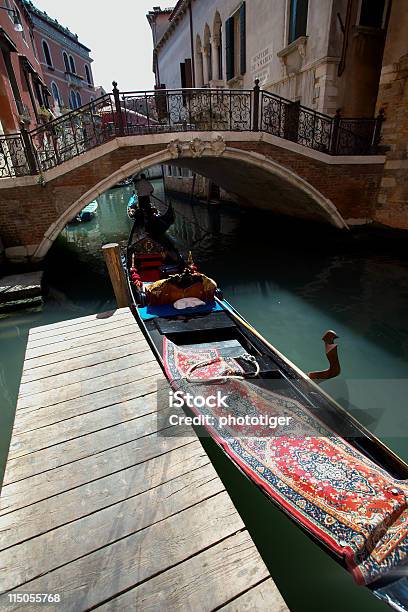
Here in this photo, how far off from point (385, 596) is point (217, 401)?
1189 mm

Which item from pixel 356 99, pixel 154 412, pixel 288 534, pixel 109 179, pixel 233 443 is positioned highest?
pixel 356 99

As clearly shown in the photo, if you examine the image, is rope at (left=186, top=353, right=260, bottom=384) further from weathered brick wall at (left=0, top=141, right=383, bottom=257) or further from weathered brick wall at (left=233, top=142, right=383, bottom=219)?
weathered brick wall at (left=233, top=142, right=383, bottom=219)

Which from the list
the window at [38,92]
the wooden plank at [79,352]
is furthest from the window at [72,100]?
the wooden plank at [79,352]

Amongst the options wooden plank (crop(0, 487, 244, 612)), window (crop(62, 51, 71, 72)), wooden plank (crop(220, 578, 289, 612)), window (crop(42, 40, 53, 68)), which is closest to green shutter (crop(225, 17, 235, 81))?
wooden plank (crop(0, 487, 244, 612))

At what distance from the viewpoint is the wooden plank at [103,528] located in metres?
1.15

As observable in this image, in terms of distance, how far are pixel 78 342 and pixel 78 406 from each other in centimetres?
81

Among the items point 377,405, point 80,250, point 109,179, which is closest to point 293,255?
point 109,179

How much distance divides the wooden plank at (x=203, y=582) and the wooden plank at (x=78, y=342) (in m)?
1.73

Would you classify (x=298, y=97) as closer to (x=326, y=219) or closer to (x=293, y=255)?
(x=326, y=219)

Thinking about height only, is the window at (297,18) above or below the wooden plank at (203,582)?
above

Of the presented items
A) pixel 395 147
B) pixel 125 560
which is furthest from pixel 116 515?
pixel 395 147

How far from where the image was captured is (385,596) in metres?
1.13

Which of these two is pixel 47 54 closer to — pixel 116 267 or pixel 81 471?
pixel 116 267

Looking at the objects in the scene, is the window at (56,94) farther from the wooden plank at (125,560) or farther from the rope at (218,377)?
the wooden plank at (125,560)
